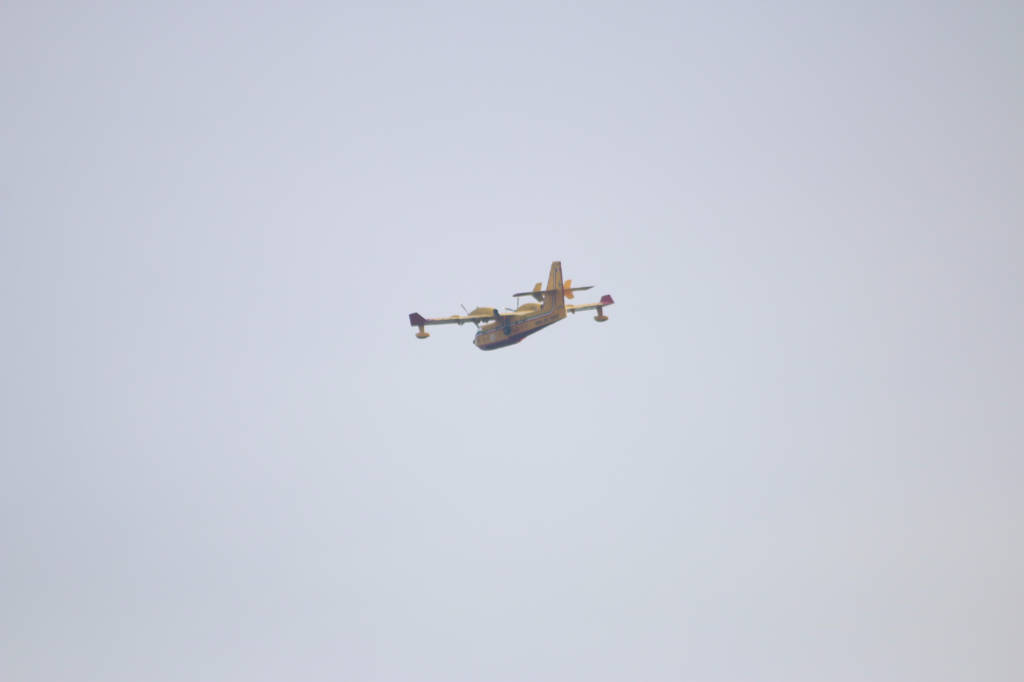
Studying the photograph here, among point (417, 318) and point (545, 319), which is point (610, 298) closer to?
point (545, 319)

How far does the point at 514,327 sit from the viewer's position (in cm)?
11394

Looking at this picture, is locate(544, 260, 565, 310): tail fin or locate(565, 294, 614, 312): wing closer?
locate(544, 260, 565, 310): tail fin

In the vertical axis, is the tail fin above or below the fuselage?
above

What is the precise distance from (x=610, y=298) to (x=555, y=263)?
11061mm

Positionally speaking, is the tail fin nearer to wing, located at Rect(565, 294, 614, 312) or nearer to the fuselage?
the fuselage

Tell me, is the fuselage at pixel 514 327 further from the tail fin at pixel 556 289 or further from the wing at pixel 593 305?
the wing at pixel 593 305

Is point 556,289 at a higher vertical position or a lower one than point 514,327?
higher

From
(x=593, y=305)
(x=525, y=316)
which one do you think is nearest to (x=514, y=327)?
(x=525, y=316)

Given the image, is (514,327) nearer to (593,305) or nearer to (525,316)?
(525,316)

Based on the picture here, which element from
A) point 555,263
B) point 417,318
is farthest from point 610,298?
point 417,318

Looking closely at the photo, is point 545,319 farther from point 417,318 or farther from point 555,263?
point 417,318

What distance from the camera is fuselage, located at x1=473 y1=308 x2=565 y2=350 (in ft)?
368

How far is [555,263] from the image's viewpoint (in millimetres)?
111875

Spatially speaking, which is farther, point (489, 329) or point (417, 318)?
point (489, 329)
